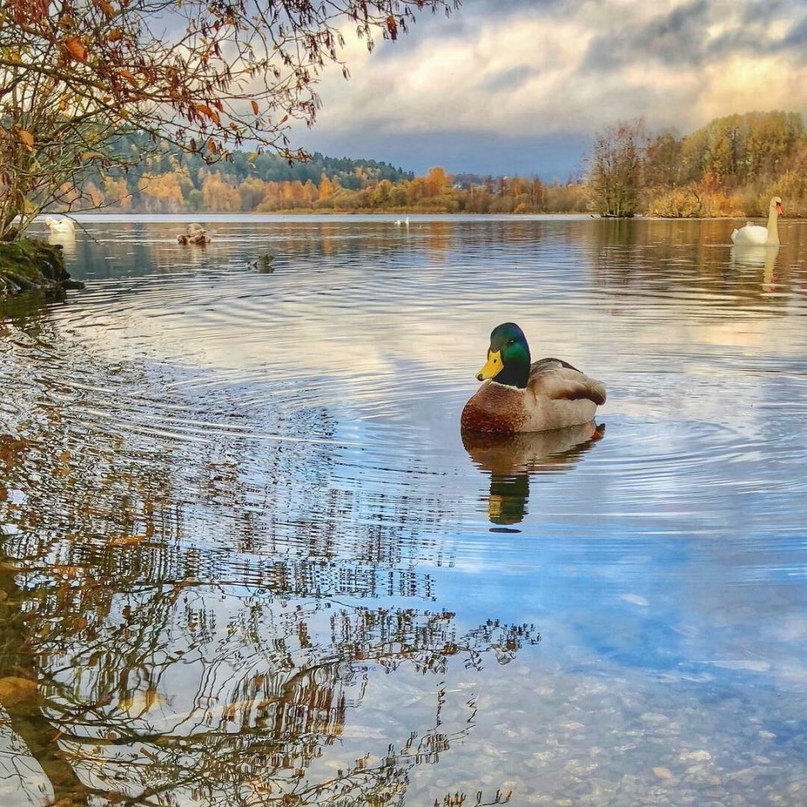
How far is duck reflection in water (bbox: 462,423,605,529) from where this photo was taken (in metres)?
6.47

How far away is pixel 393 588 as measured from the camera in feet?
15.9

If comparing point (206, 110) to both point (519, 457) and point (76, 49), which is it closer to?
point (76, 49)

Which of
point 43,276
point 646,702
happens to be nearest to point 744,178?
point 43,276

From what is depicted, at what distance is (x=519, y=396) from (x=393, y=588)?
377 cm

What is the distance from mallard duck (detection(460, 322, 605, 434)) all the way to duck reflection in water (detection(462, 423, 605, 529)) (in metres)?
0.08

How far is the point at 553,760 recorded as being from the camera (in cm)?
335

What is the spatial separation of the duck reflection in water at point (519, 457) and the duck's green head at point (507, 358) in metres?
0.50

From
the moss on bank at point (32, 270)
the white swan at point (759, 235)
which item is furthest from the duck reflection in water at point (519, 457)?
the white swan at point (759, 235)

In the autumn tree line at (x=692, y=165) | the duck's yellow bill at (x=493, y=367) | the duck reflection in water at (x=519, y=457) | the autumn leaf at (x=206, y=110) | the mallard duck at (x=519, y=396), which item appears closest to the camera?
the autumn leaf at (x=206, y=110)

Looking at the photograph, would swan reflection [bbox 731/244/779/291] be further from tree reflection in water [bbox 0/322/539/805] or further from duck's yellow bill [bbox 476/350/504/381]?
tree reflection in water [bbox 0/322/539/805]

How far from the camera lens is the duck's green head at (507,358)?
8516mm

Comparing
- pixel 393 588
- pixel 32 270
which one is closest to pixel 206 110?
pixel 393 588

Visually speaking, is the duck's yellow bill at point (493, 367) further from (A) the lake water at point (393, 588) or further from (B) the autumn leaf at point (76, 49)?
→ (B) the autumn leaf at point (76, 49)

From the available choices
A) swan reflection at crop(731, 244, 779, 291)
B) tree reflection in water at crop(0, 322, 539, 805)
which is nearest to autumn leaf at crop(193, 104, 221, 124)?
tree reflection in water at crop(0, 322, 539, 805)
